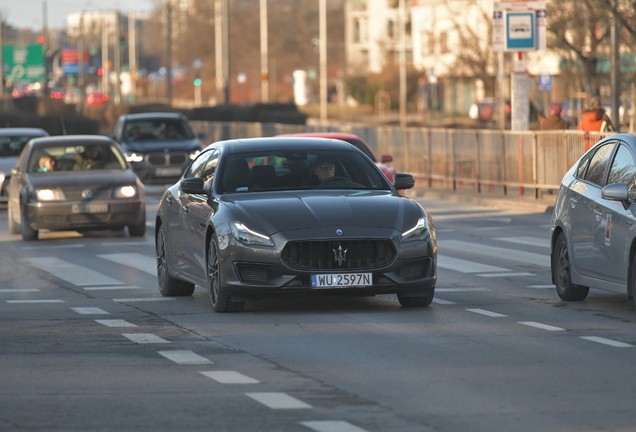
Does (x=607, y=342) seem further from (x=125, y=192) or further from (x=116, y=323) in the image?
(x=125, y=192)

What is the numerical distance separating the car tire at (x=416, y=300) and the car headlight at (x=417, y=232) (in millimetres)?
630

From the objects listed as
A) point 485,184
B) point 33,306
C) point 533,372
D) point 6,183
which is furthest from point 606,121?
point 533,372

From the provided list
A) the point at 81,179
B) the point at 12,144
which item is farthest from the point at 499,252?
the point at 12,144

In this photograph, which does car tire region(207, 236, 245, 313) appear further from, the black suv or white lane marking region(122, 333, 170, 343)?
the black suv

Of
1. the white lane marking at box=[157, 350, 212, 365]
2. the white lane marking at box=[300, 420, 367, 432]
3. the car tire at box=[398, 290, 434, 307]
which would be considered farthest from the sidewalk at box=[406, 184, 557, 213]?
the white lane marking at box=[300, 420, 367, 432]

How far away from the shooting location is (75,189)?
2022 centimetres

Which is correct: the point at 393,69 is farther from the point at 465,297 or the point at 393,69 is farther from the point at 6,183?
the point at 465,297

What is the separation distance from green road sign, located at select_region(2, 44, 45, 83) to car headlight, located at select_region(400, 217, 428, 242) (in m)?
87.2

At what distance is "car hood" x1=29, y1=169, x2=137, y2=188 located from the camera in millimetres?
20312

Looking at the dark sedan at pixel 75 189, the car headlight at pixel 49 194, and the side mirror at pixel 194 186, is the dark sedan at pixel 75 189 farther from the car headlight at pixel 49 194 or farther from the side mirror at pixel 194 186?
the side mirror at pixel 194 186

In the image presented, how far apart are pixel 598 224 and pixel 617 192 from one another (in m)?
0.62

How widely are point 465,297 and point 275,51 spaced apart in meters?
113

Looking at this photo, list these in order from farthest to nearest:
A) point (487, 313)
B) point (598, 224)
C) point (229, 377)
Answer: point (598, 224) < point (487, 313) < point (229, 377)

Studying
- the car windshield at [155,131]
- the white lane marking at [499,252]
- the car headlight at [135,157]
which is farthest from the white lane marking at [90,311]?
the car windshield at [155,131]
